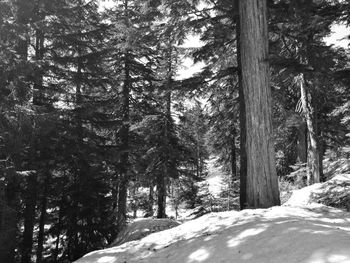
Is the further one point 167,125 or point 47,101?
point 167,125

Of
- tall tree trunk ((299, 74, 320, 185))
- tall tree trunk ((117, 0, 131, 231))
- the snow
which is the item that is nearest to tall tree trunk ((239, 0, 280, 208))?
tall tree trunk ((299, 74, 320, 185))

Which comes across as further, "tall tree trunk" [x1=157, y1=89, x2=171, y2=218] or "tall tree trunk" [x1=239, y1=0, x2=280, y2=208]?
"tall tree trunk" [x1=157, y1=89, x2=171, y2=218]

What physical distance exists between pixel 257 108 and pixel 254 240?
3583 mm

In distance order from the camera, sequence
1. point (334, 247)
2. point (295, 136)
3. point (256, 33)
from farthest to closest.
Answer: point (295, 136) < point (256, 33) < point (334, 247)

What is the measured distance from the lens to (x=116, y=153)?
1577 cm

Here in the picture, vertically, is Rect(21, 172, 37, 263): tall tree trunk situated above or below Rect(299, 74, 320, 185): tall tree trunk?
below

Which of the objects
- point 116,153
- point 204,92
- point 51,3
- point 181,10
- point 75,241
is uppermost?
point 51,3

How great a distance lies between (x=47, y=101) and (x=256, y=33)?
10.2m

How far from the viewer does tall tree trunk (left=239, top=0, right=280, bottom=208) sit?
7645mm

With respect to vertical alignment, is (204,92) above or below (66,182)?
above

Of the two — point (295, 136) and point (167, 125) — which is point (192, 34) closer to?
point (167, 125)

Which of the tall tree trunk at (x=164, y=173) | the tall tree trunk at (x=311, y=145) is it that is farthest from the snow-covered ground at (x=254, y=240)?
the tall tree trunk at (x=164, y=173)

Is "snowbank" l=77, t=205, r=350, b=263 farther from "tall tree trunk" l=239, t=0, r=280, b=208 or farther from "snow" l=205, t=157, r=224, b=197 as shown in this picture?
"snow" l=205, t=157, r=224, b=197

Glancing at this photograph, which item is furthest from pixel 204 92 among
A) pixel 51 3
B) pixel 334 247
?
pixel 334 247
